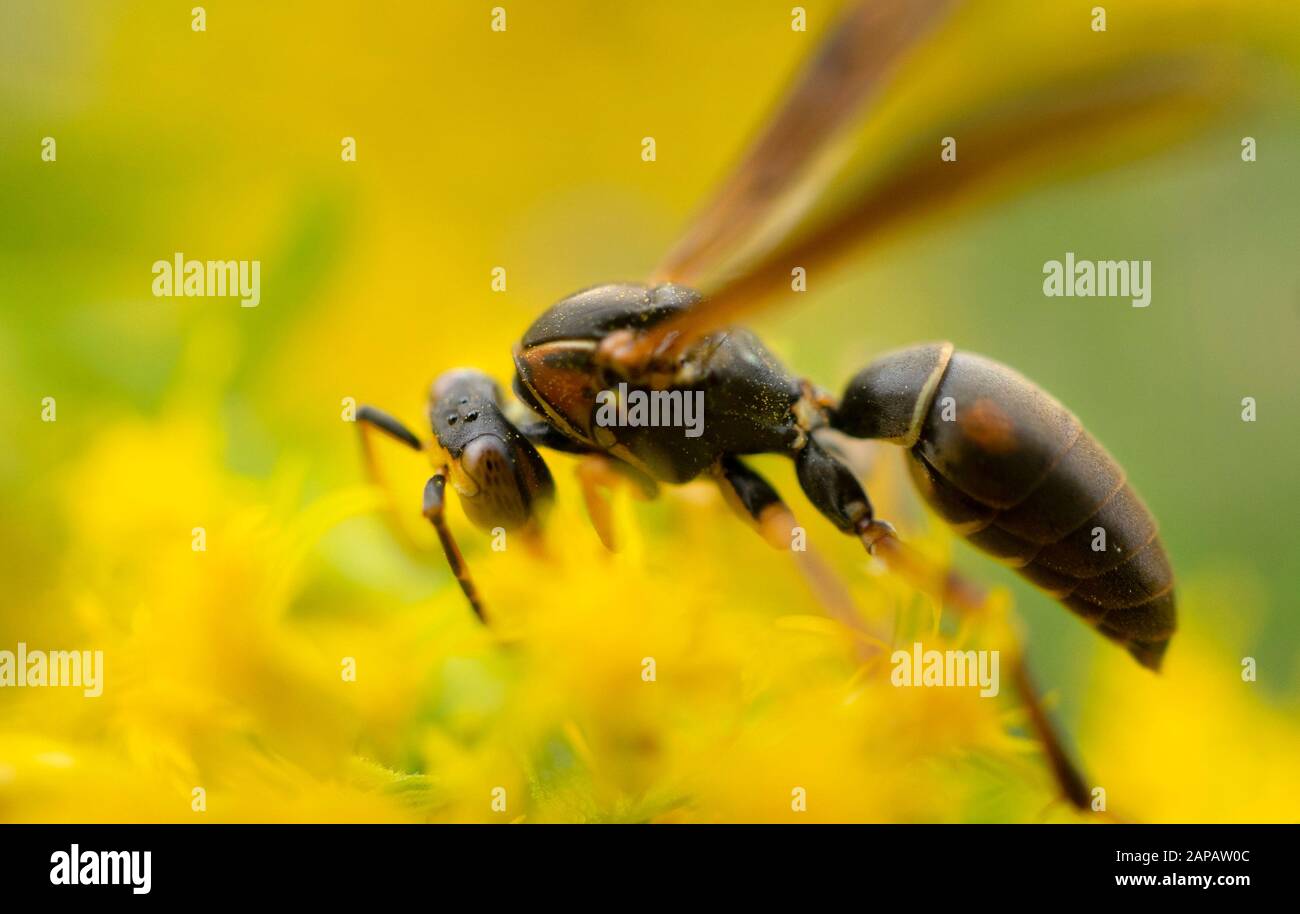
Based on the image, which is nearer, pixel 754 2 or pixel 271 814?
pixel 271 814

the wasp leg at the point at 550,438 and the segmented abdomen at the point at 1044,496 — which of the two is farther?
the wasp leg at the point at 550,438

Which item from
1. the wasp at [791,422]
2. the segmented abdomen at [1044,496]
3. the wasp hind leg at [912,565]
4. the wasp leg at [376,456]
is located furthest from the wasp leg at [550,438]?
the segmented abdomen at [1044,496]

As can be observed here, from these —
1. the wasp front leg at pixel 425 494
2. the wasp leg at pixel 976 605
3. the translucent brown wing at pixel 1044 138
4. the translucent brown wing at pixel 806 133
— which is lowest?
the wasp leg at pixel 976 605

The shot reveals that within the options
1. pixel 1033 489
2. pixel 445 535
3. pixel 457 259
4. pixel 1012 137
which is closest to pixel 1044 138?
pixel 1012 137

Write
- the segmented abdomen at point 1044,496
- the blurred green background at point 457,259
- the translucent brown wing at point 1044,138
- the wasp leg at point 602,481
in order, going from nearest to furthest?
the translucent brown wing at point 1044,138, the segmented abdomen at point 1044,496, the wasp leg at point 602,481, the blurred green background at point 457,259

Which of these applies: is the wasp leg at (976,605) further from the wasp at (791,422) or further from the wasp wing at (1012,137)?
the wasp wing at (1012,137)
